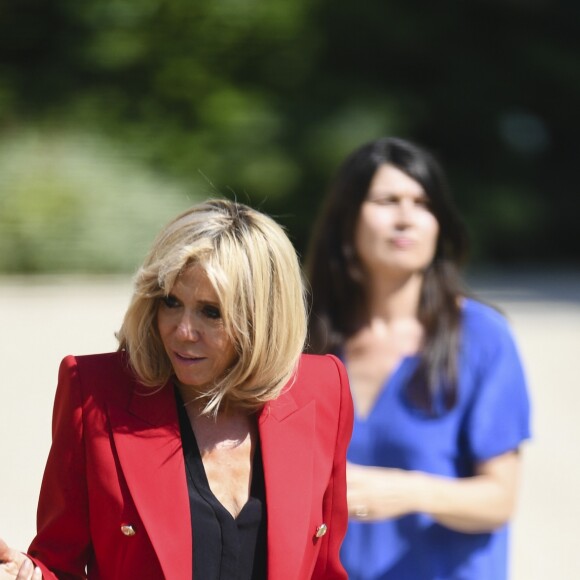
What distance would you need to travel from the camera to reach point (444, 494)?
2.65 m

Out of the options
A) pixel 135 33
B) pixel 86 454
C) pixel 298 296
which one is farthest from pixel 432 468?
pixel 135 33

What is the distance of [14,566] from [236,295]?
55 cm

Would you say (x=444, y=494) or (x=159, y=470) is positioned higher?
(x=159, y=470)

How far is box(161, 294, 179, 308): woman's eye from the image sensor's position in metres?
1.97

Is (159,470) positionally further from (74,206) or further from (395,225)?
(74,206)

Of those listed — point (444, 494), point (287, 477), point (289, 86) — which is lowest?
point (444, 494)

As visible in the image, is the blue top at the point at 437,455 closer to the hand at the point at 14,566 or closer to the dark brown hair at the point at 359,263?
the dark brown hair at the point at 359,263

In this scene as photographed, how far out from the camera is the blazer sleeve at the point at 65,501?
1.93m

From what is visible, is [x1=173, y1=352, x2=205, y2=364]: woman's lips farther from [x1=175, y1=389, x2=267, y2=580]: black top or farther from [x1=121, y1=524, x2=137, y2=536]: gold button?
[x1=121, y1=524, x2=137, y2=536]: gold button

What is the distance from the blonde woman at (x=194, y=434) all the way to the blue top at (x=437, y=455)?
2.38ft

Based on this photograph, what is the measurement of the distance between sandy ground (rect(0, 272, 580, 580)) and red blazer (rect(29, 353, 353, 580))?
336 cm

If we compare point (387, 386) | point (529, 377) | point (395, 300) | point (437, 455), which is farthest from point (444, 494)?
point (529, 377)

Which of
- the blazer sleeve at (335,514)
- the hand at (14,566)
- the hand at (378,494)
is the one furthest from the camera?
the hand at (378,494)

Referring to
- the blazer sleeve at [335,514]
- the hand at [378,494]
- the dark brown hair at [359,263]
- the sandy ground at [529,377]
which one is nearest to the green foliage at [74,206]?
the sandy ground at [529,377]
